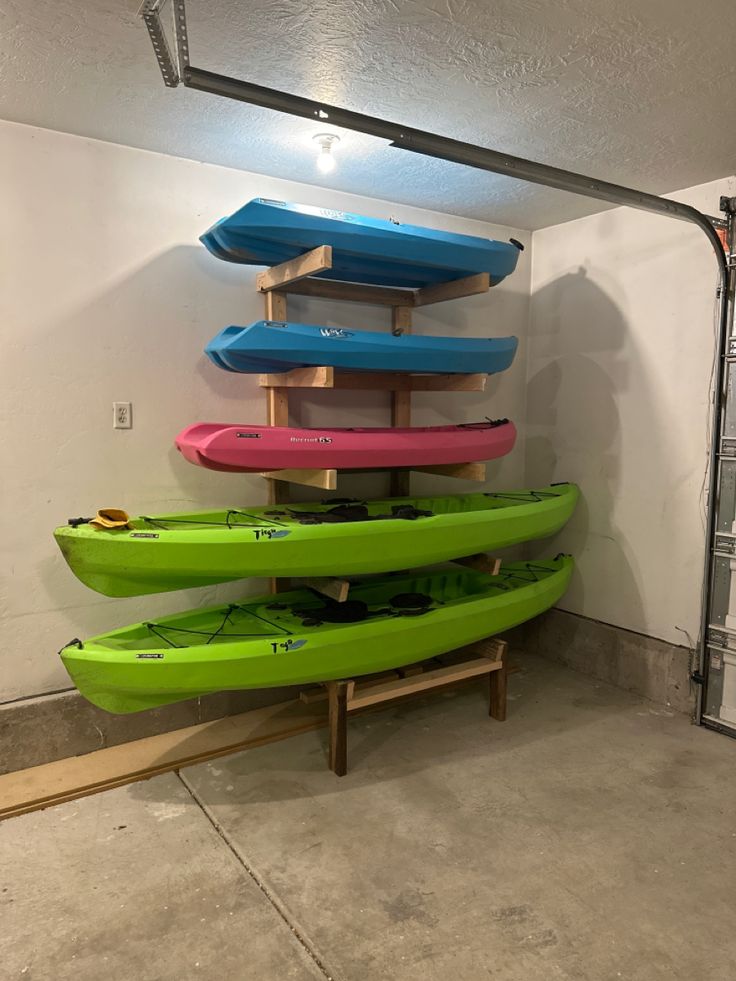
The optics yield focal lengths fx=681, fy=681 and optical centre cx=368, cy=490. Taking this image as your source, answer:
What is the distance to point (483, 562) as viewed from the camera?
3000mm

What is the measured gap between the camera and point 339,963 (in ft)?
5.57

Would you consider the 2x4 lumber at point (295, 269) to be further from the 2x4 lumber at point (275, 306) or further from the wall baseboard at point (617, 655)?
the wall baseboard at point (617, 655)

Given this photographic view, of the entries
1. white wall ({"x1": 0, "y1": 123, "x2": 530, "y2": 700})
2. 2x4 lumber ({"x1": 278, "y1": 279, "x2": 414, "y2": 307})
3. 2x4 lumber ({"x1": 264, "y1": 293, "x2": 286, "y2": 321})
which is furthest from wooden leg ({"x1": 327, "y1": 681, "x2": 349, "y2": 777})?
2x4 lumber ({"x1": 278, "y1": 279, "x2": 414, "y2": 307})

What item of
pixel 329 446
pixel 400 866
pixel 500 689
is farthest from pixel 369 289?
pixel 400 866

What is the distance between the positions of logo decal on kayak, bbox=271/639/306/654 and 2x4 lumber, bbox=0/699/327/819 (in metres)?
0.60

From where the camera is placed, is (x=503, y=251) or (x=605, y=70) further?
(x=503, y=251)

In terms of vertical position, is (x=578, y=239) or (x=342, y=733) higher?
(x=578, y=239)

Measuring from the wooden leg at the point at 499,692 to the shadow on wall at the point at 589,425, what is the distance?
82 cm

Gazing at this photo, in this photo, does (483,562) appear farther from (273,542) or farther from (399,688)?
(273,542)

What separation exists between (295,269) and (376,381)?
71 centimetres

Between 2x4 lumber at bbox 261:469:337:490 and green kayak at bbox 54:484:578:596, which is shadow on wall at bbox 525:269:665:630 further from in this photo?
2x4 lumber at bbox 261:469:337:490

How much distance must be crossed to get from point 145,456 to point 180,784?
1.27 m

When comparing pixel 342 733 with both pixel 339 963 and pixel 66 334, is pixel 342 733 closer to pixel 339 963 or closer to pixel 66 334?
pixel 339 963

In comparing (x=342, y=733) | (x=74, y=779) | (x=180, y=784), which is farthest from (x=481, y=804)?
(x=74, y=779)
